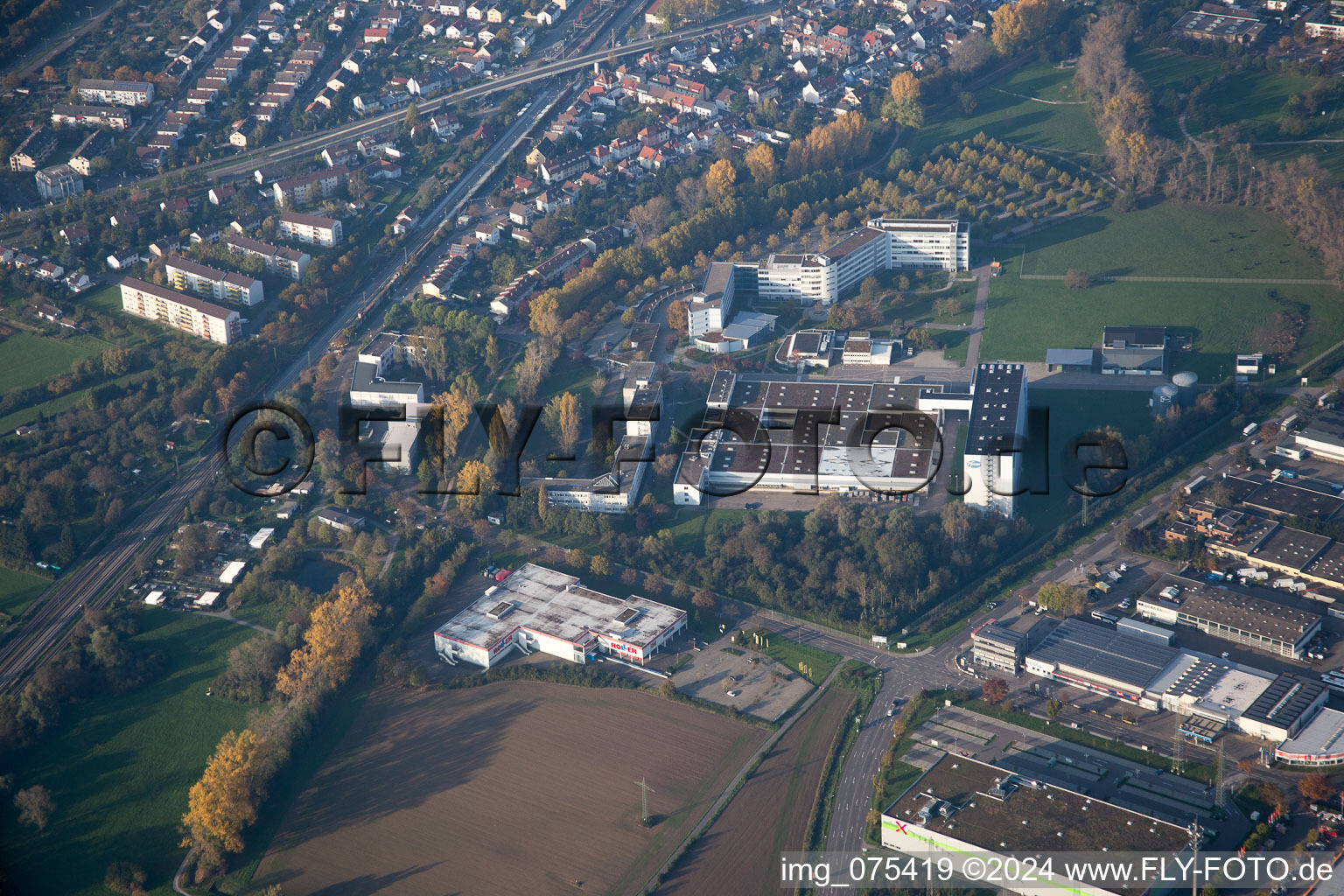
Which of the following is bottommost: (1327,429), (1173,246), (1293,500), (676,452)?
(1293,500)

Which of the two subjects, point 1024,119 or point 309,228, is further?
point 1024,119

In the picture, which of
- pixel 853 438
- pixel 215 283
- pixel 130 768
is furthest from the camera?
pixel 215 283

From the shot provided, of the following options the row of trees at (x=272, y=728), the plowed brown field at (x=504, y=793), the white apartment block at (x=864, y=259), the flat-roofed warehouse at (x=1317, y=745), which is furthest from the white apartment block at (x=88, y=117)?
the flat-roofed warehouse at (x=1317, y=745)

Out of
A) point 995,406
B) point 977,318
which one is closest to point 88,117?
point 977,318

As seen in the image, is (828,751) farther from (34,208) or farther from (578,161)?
(34,208)

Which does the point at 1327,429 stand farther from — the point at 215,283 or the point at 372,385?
the point at 215,283

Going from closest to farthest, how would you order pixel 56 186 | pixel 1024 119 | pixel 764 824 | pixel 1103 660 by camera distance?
pixel 764 824, pixel 1103 660, pixel 56 186, pixel 1024 119

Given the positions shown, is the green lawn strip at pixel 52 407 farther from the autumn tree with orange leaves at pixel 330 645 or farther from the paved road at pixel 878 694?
the paved road at pixel 878 694
